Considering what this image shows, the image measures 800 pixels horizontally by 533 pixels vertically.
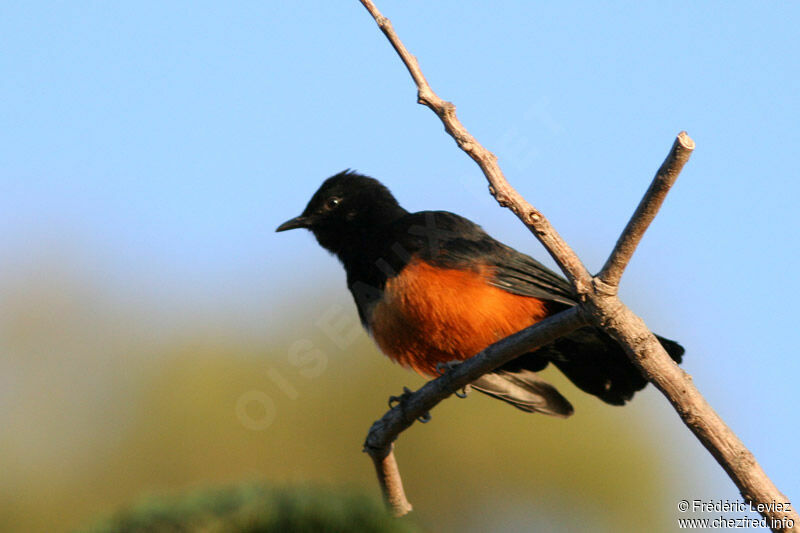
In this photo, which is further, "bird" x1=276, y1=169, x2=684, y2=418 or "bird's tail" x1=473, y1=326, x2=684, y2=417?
"bird's tail" x1=473, y1=326, x2=684, y2=417

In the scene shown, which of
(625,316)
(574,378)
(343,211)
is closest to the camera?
(625,316)

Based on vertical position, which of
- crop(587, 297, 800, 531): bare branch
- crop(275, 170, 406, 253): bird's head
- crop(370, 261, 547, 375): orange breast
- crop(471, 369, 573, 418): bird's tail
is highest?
crop(275, 170, 406, 253): bird's head

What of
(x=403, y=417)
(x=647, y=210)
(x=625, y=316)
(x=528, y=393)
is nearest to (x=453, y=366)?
(x=403, y=417)

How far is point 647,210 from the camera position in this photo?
8.71 ft

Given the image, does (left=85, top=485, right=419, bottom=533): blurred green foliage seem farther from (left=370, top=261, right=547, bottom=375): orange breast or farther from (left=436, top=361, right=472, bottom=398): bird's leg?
(left=370, top=261, right=547, bottom=375): orange breast

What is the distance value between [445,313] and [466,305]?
0.48 ft

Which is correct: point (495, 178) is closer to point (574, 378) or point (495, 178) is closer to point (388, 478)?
point (388, 478)

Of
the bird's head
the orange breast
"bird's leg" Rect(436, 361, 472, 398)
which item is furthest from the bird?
"bird's leg" Rect(436, 361, 472, 398)

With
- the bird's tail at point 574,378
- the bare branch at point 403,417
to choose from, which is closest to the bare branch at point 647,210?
the bare branch at point 403,417

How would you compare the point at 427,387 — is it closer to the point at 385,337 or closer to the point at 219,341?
the point at 385,337

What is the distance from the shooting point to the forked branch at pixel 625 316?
2.62 metres

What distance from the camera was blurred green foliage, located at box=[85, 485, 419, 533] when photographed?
214cm

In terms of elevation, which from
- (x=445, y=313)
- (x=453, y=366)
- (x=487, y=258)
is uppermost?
(x=487, y=258)

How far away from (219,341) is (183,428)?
72.0 inches
